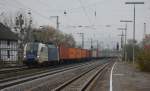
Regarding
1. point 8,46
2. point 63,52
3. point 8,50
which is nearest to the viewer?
point 63,52

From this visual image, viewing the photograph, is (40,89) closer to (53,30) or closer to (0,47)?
(0,47)

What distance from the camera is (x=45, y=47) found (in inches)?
1649

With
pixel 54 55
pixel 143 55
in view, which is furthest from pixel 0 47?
pixel 143 55

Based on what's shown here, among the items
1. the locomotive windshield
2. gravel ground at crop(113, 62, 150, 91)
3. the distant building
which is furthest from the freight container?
gravel ground at crop(113, 62, 150, 91)

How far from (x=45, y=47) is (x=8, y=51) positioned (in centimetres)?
2096

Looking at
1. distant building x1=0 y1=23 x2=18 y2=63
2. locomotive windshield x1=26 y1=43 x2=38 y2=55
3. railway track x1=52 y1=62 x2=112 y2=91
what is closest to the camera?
railway track x1=52 y1=62 x2=112 y2=91

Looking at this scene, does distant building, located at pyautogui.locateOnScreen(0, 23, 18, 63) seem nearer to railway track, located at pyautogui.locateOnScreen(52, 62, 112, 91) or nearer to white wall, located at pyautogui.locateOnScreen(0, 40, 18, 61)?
white wall, located at pyautogui.locateOnScreen(0, 40, 18, 61)

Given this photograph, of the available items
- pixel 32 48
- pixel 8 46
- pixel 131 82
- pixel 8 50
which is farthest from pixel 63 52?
pixel 131 82

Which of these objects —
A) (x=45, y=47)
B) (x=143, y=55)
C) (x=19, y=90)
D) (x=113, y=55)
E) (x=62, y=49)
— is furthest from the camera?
(x=113, y=55)

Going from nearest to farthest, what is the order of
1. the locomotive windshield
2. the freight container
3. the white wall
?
the locomotive windshield
the freight container
the white wall

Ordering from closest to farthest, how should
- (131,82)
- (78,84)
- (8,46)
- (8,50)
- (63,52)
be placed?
1. (78,84)
2. (131,82)
3. (63,52)
4. (8,50)
5. (8,46)

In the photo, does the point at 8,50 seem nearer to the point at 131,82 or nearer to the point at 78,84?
the point at 131,82

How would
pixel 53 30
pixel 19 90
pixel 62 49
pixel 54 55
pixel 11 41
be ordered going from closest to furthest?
pixel 19 90
pixel 54 55
pixel 62 49
pixel 11 41
pixel 53 30

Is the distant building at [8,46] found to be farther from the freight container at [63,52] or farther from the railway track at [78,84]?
the railway track at [78,84]
